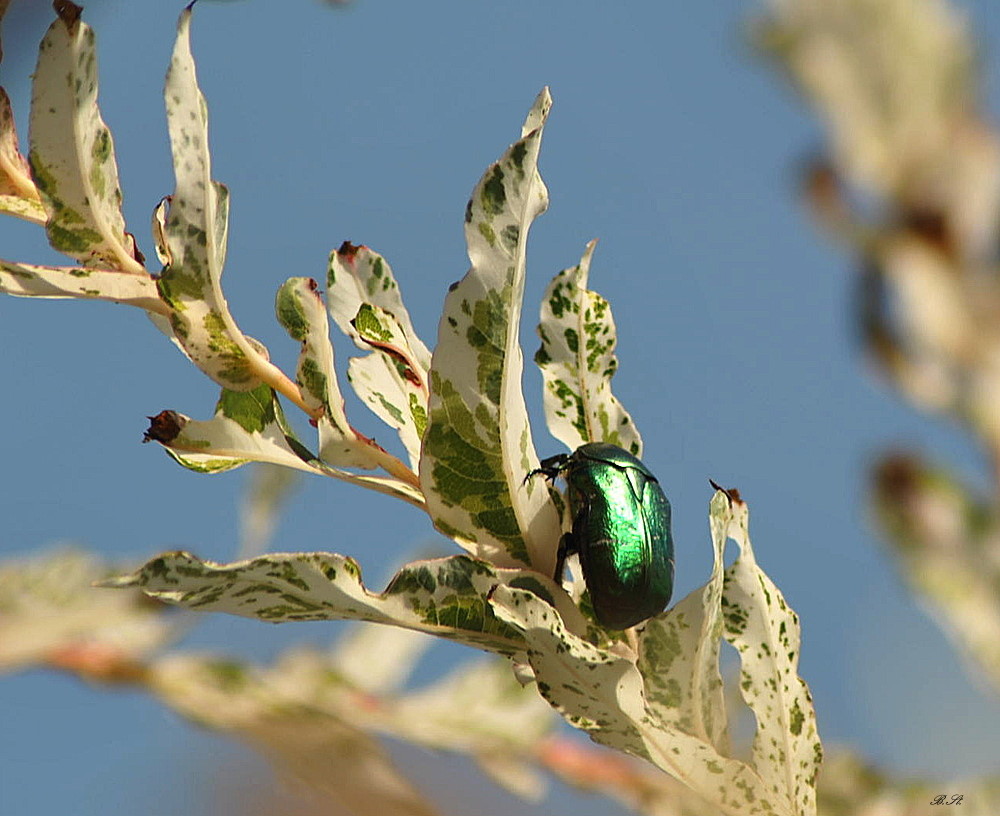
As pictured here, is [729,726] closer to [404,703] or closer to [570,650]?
[570,650]

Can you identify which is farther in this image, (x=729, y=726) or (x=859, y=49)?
(x=859, y=49)

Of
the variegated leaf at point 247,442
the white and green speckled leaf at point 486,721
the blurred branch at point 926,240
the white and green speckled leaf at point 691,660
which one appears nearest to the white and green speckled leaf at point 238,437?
the variegated leaf at point 247,442

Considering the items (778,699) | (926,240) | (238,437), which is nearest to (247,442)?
(238,437)

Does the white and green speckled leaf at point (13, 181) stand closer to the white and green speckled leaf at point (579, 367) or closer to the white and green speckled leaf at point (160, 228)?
the white and green speckled leaf at point (160, 228)

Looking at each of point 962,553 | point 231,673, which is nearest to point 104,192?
point 962,553

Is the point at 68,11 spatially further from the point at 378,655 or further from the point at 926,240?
the point at 378,655

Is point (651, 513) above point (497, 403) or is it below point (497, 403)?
above
